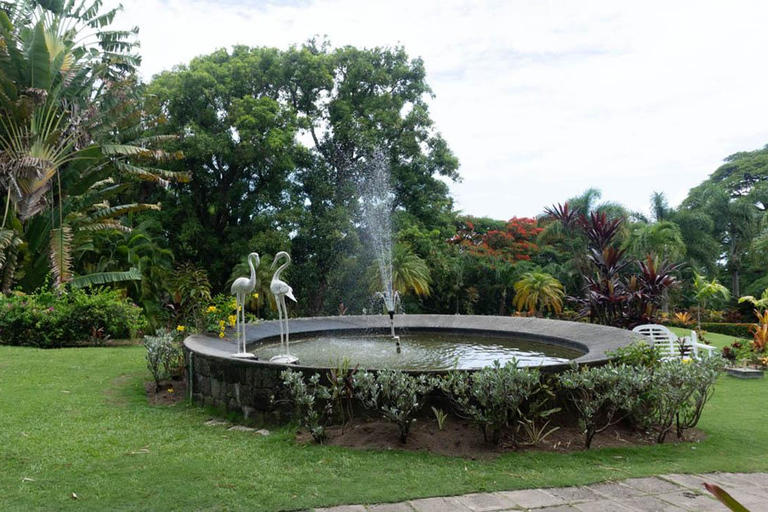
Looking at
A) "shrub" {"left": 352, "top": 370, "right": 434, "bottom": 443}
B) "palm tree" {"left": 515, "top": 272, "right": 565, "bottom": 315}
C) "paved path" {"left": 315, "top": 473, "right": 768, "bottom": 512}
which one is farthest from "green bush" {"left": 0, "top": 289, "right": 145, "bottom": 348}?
"palm tree" {"left": 515, "top": 272, "right": 565, "bottom": 315}

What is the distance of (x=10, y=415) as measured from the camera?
557 cm

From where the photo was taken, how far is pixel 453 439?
15.3 ft

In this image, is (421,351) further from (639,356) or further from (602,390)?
(602,390)

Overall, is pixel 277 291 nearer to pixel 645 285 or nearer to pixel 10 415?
pixel 10 415

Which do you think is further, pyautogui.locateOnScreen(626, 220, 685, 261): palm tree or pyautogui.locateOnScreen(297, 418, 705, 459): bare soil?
pyautogui.locateOnScreen(626, 220, 685, 261): palm tree

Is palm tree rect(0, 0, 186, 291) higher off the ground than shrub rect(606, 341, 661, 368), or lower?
higher

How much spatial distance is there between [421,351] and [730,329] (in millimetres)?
13536

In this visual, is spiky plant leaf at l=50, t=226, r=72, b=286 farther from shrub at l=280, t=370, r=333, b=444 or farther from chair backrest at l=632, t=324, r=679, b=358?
chair backrest at l=632, t=324, r=679, b=358

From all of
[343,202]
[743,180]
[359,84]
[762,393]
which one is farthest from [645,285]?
[743,180]

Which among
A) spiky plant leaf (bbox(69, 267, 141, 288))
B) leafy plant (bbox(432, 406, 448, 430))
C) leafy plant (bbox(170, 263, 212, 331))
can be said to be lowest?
leafy plant (bbox(432, 406, 448, 430))

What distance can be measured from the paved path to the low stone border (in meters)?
1.35

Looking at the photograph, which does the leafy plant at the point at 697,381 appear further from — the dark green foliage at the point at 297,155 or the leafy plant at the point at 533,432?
the dark green foliage at the point at 297,155

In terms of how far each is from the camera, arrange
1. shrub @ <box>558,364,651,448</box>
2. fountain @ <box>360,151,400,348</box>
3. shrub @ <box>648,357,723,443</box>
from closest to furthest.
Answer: shrub @ <box>558,364,651,448</box>, shrub @ <box>648,357,723,443</box>, fountain @ <box>360,151,400,348</box>

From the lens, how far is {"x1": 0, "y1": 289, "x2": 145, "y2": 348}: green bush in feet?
33.8
